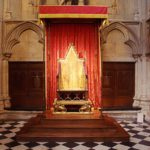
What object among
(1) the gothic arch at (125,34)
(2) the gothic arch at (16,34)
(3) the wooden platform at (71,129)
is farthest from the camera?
(1) the gothic arch at (125,34)

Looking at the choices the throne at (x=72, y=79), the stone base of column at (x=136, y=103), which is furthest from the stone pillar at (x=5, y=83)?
the stone base of column at (x=136, y=103)

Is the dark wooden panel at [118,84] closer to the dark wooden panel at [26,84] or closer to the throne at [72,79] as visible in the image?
the throne at [72,79]

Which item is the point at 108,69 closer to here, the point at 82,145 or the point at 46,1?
the point at 46,1

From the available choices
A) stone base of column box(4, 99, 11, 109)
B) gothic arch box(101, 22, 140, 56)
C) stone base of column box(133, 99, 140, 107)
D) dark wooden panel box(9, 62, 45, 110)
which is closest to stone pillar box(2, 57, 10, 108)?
stone base of column box(4, 99, 11, 109)

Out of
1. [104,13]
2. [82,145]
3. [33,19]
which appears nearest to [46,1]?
[33,19]

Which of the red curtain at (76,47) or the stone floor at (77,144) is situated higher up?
the red curtain at (76,47)

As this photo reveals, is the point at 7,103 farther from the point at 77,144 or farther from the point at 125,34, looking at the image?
the point at 125,34

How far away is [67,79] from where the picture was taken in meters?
7.29

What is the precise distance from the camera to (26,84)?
26.7ft

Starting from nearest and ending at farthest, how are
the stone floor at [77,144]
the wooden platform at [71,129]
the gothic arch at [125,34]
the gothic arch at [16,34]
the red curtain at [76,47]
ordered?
the stone floor at [77,144]
the wooden platform at [71,129]
the red curtain at [76,47]
the gothic arch at [16,34]
the gothic arch at [125,34]

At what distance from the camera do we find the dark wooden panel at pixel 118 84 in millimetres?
8164

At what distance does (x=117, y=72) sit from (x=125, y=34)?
1194 millimetres

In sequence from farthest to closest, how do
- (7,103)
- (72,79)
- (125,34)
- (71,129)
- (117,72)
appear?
(117,72) → (125,34) → (7,103) → (72,79) → (71,129)

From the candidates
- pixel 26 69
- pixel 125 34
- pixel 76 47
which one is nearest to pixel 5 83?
pixel 26 69
